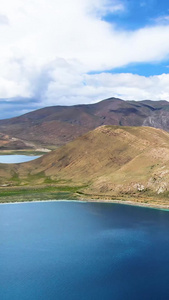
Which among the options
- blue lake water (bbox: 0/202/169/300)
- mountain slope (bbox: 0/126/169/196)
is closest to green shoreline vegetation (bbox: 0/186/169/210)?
mountain slope (bbox: 0/126/169/196)

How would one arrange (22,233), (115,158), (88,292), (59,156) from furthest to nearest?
(59,156) → (115,158) → (22,233) → (88,292)

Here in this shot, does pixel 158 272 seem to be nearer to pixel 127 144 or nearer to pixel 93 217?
pixel 93 217

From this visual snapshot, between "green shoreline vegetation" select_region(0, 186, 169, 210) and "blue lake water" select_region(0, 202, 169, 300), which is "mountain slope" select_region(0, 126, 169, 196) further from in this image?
"blue lake water" select_region(0, 202, 169, 300)

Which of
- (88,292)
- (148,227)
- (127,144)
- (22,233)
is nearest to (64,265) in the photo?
(88,292)

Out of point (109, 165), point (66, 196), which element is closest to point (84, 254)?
point (66, 196)

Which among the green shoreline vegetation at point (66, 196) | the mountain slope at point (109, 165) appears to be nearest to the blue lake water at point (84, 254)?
the green shoreline vegetation at point (66, 196)

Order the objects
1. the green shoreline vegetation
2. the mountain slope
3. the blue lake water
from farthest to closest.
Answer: the mountain slope, the green shoreline vegetation, the blue lake water

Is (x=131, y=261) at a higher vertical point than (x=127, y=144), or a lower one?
lower
